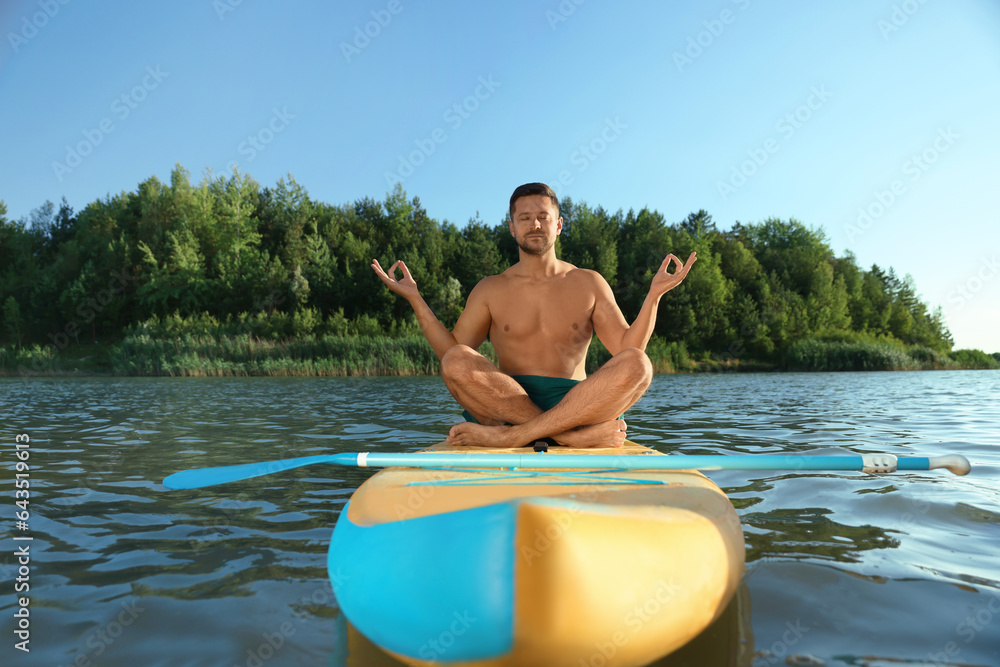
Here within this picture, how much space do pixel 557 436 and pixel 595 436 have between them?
0.58 feet

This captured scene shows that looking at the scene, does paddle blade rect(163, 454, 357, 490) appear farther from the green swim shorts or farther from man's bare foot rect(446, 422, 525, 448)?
the green swim shorts

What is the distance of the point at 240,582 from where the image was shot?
2156 mm

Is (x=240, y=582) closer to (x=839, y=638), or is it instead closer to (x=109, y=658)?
(x=109, y=658)

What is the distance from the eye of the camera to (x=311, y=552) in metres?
2.47

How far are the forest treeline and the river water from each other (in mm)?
22537

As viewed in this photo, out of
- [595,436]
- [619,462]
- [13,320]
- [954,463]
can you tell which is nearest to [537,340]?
[595,436]

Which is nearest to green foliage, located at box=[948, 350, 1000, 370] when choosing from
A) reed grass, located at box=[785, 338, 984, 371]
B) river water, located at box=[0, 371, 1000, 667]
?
reed grass, located at box=[785, 338, 984, 371]

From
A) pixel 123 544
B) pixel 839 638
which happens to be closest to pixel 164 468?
pixel 123 544

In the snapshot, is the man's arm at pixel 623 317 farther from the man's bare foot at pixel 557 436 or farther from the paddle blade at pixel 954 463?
the paddle blade at pixel 954 463

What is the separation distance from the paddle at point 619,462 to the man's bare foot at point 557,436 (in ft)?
2.20

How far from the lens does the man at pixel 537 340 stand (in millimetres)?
2896

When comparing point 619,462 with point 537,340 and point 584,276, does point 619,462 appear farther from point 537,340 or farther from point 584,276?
point 584,276

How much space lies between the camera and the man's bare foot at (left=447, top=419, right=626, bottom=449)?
113 inches

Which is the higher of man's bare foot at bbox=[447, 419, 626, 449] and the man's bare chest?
the man's bare chest
